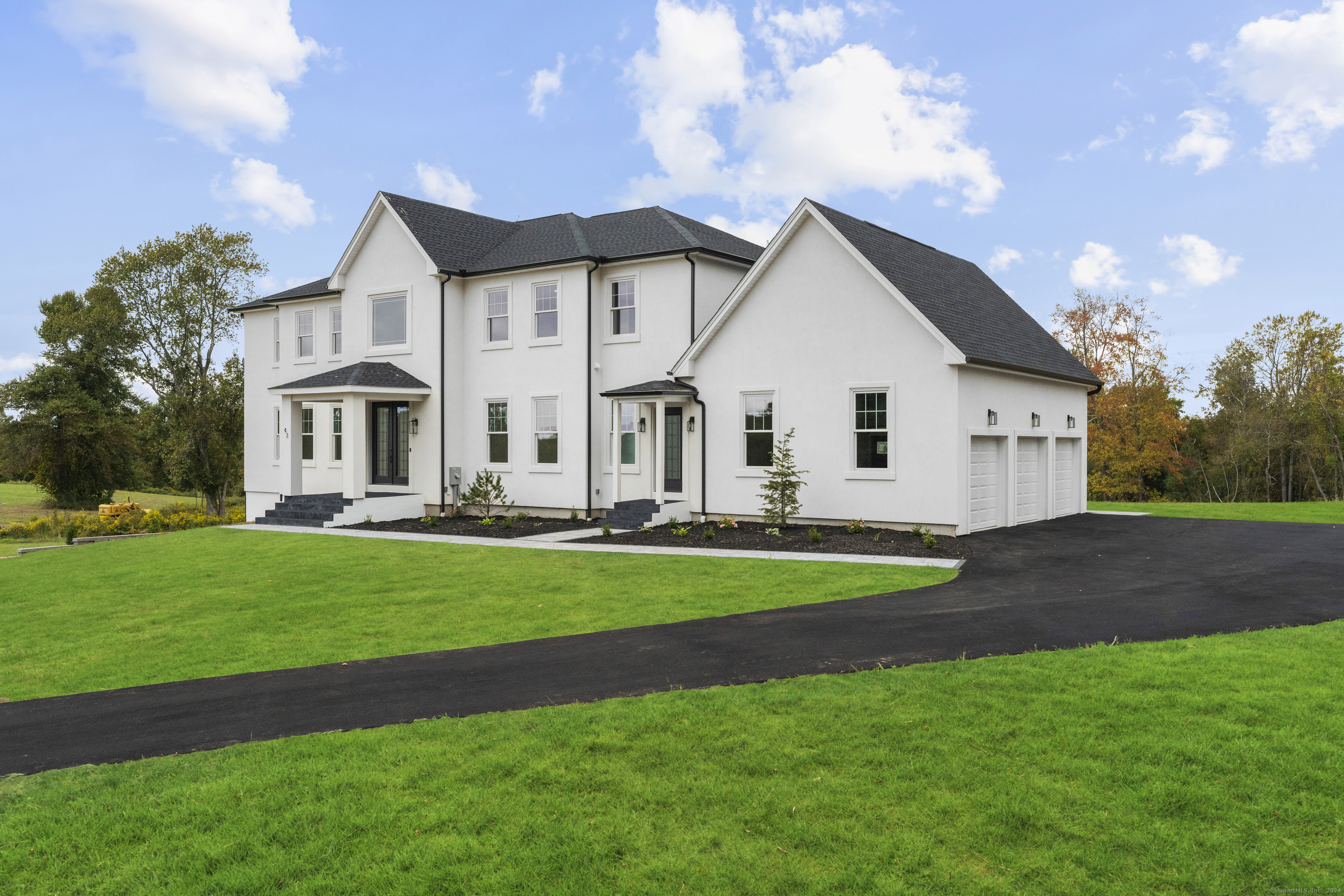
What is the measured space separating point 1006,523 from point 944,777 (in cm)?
1627

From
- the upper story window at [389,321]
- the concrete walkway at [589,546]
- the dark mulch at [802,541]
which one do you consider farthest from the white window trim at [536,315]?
the dark mulch at [802,541]

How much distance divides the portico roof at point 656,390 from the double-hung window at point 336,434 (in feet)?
32.8

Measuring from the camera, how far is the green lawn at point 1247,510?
2422 centimetres

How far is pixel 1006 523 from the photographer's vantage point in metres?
20.2

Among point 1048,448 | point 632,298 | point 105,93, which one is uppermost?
point 105,93

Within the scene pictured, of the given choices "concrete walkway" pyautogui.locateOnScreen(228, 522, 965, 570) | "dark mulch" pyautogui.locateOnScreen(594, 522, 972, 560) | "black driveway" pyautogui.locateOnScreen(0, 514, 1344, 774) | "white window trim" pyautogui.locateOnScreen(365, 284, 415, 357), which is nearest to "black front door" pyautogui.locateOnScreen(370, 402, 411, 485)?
"white window trim" pyautogui.locateOnScreen(365, 284, 415, 357)

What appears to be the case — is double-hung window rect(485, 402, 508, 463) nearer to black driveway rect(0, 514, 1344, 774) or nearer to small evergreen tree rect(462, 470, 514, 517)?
small evergreen tree rect(462, 470, 514, 517)

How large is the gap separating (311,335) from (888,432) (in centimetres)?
1896

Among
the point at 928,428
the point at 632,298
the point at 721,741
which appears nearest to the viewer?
the point at 721,741

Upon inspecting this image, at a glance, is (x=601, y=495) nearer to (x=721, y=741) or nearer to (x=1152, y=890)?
(x=721, y=741)

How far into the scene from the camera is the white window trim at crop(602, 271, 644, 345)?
22062 millimetres

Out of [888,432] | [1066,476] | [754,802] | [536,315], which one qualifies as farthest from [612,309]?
[754,802]

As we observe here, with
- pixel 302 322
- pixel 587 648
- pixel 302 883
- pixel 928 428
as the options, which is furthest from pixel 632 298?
pixel 302 883

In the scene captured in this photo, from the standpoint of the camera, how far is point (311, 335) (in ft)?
91.4
